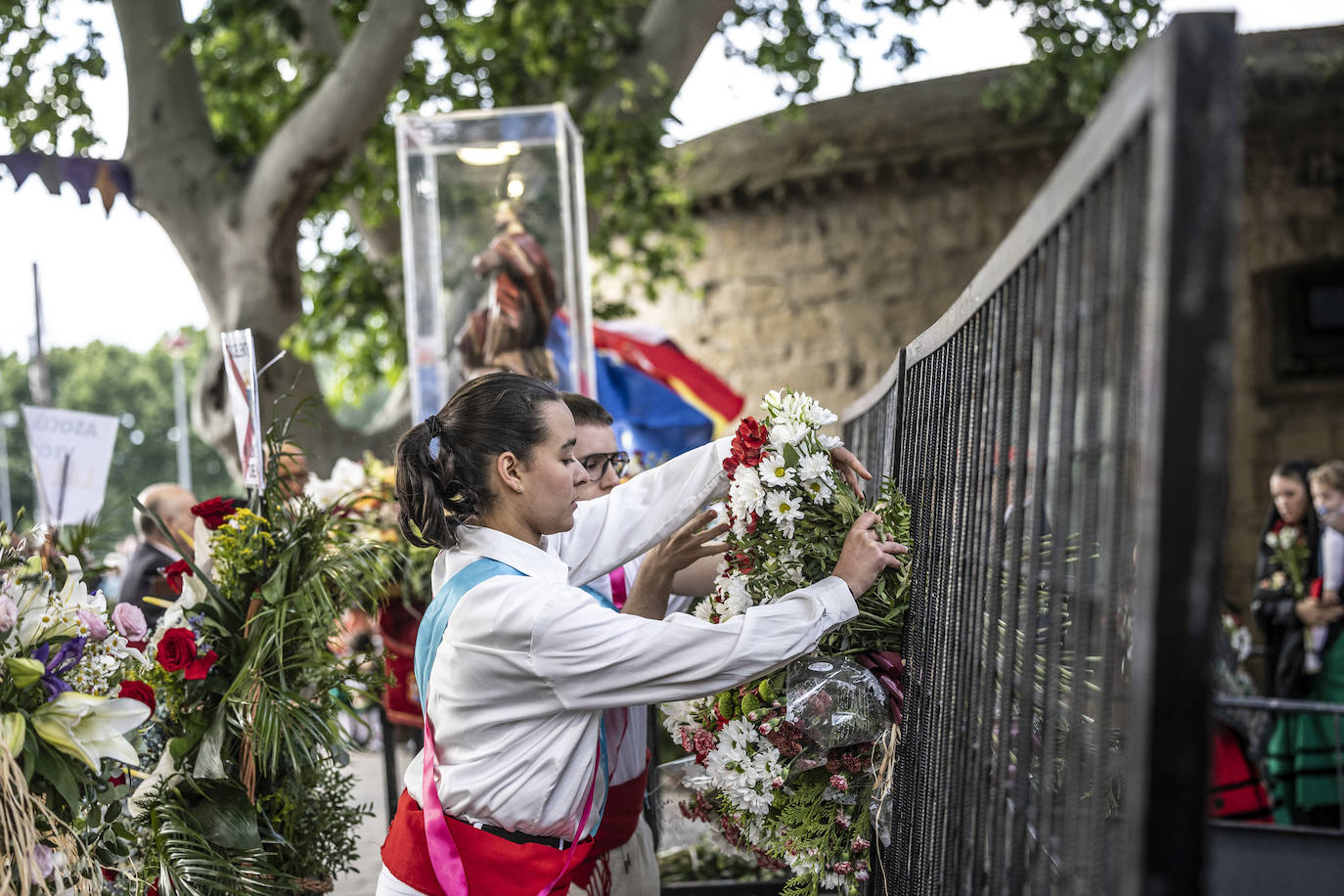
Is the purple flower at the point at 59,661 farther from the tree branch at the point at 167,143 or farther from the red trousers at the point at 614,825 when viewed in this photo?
the tree branch at the point at 167,143

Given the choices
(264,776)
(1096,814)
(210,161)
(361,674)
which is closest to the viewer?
(1096,814)

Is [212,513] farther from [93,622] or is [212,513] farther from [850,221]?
[850,221]

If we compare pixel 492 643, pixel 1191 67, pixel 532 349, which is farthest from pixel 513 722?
pixel 532 349

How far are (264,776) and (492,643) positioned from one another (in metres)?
1.28

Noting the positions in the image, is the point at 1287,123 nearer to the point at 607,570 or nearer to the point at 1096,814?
the point at 607,570

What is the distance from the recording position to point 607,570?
264 centimetres

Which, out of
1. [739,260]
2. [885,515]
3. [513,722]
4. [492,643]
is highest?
[739,260]

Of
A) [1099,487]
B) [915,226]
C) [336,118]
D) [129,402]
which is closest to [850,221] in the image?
[915,226]

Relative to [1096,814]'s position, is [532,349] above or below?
above

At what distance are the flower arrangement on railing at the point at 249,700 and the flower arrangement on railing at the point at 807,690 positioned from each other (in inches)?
44.5

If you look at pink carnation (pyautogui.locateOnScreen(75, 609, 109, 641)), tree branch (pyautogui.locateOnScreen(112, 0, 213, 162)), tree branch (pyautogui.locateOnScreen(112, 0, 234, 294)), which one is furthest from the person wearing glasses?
tree branch (pyautogui.locateOnScreen(112, 0, 213, 162))

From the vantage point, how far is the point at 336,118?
24.1 feet

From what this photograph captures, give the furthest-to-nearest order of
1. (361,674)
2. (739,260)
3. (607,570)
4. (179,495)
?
(739,260) < (179,495) < (361,674) < (607,570)

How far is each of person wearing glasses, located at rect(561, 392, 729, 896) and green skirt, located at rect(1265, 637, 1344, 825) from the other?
3699 mm
